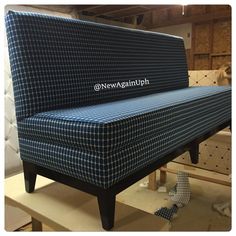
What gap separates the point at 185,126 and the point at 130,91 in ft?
1.36

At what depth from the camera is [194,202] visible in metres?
2.28

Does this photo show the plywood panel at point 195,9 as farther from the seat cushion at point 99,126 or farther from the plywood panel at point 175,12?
the seat cushion at point 99,126

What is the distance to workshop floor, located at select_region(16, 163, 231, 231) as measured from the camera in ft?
6.29

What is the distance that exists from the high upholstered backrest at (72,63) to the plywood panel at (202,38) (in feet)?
13.9

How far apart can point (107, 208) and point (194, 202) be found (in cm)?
170

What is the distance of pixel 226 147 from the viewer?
98.7 inches

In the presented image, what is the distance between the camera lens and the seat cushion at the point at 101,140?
76cm

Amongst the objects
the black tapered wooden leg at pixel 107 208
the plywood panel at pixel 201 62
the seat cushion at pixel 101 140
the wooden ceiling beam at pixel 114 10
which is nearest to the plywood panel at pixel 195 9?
the plywood panel at pixel 201 62

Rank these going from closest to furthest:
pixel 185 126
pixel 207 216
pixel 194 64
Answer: pixel 185 126
pixel 207 216
pixel 194 64

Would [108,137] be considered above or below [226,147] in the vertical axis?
above

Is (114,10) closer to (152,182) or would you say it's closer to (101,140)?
(152,182)

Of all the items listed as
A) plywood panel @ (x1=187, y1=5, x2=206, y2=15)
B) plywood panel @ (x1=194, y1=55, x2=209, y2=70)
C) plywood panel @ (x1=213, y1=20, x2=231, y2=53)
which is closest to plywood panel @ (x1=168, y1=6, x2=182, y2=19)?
plywood panel @ (x1=187, y1=5, x2=206, y2=15)

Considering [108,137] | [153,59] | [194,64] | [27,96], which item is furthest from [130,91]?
[194,64]

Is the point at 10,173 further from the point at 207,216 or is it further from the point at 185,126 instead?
the point at 207,216
